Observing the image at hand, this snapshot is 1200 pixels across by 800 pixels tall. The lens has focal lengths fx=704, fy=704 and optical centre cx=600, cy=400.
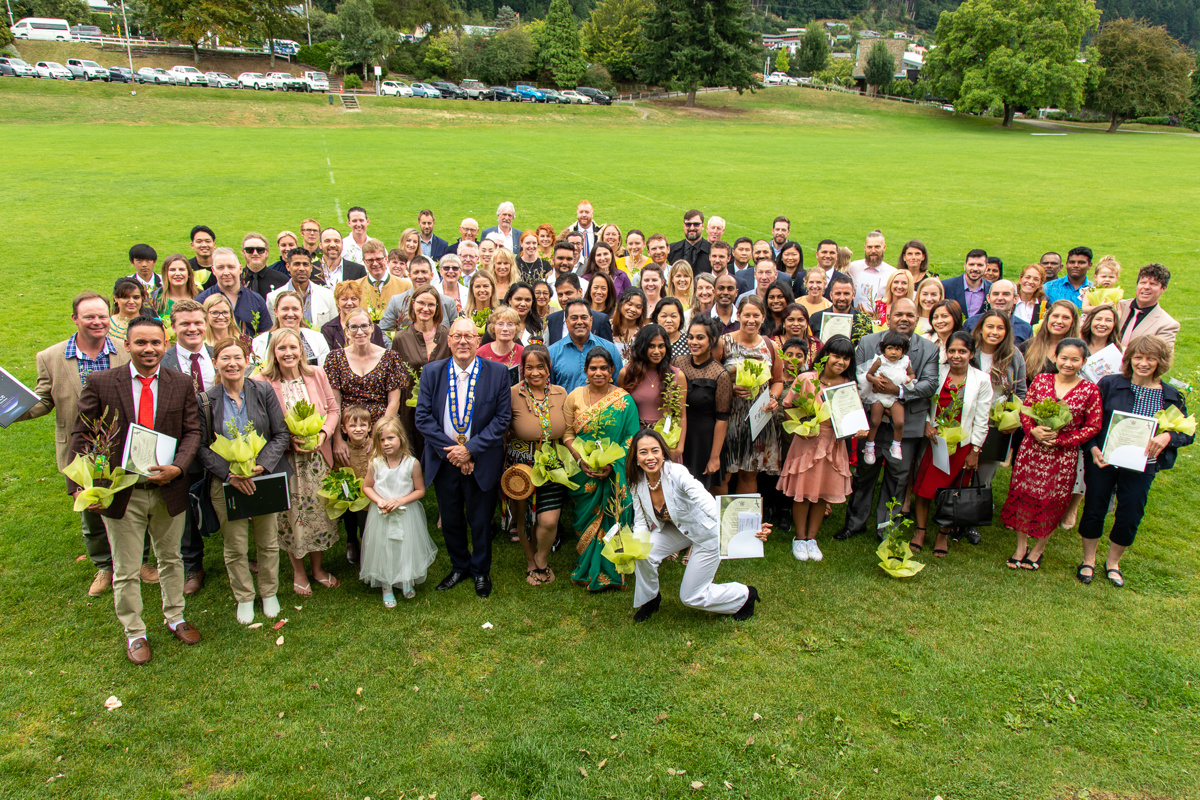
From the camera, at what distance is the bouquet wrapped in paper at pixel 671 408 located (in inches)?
241

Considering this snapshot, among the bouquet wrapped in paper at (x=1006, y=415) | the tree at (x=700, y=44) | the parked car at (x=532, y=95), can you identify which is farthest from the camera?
the parked car at (x=532, y=95)

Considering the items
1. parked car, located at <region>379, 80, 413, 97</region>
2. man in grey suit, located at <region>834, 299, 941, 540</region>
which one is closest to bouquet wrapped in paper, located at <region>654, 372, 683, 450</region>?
man in grey suit, located at <region>834, 299, 941, 540</region>

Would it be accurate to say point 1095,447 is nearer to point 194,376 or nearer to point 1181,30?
point 194,376

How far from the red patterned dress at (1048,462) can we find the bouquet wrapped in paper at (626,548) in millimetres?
3848

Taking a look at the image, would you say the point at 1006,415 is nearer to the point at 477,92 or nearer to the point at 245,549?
the point at 245,549

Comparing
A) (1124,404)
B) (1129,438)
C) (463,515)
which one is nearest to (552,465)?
(463,515)

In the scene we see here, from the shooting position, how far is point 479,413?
622 centimetres

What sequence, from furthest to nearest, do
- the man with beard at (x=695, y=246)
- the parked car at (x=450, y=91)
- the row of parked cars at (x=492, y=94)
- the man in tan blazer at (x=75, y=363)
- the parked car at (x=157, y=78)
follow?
the parked car at (x=450, y=91) → the row of parked cars at (x=492, y=94) → the parked car at (x=157, y=78) → the man with beard at (x=695, y=246) → the man in tan blazer at (x=75, y=363)

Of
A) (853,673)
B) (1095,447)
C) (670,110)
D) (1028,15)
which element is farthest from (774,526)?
(1028,15)

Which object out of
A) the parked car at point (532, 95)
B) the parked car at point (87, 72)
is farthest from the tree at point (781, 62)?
Result: the parked car at point (87, 72)

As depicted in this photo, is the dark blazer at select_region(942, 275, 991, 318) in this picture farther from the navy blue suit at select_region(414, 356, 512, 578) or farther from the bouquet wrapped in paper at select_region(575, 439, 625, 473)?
the navy blue suit at select_region(414, 356, 512, 578)

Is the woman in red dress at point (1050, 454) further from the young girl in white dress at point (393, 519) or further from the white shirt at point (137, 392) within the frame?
the white shirt at point (137, 392)

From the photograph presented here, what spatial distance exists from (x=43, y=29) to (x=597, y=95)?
192ft

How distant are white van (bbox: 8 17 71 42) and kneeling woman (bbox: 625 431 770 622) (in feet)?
293
